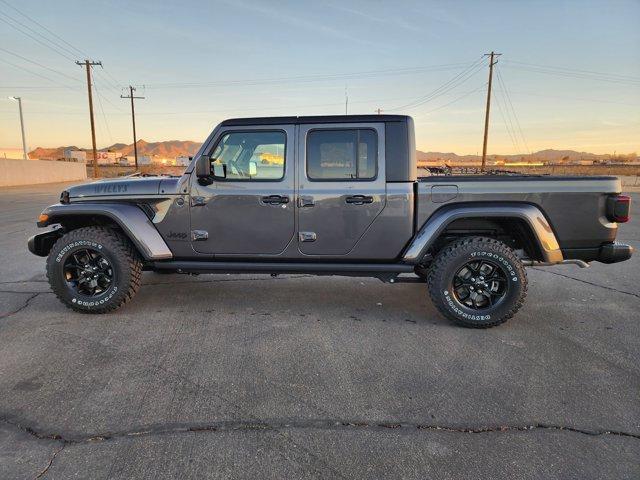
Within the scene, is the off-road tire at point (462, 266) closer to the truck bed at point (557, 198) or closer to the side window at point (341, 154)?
the truck bed at point (557, 198)

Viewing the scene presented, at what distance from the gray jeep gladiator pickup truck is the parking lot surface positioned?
47 centimetres

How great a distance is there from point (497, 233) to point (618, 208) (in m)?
1.07

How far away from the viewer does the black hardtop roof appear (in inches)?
162

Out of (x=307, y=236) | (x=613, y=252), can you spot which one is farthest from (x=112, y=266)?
(x=613, y=252)

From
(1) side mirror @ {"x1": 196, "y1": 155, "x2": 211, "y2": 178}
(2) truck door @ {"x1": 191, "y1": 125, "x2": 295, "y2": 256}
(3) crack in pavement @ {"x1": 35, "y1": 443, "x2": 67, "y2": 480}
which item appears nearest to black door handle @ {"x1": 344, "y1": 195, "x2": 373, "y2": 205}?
(2) truck door @ {"x1": 191, "y1": 125, "x2": 295, "y2": 256}

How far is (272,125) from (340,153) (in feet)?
2.48

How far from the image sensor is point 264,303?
15.5 feet

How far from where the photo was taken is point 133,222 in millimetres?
4227

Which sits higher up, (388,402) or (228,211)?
(228,211)

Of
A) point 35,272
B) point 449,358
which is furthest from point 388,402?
point 35,272

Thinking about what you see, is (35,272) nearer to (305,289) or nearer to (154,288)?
(154,288)

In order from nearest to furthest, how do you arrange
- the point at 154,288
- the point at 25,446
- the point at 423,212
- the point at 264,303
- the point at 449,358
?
the point at 25,446 < the point at 449,358 < the point at 423,212 < the point at 264,303 < the point at 154,288

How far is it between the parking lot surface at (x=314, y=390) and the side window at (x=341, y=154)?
1480mm

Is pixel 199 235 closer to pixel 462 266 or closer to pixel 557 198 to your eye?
pixel 462 266
